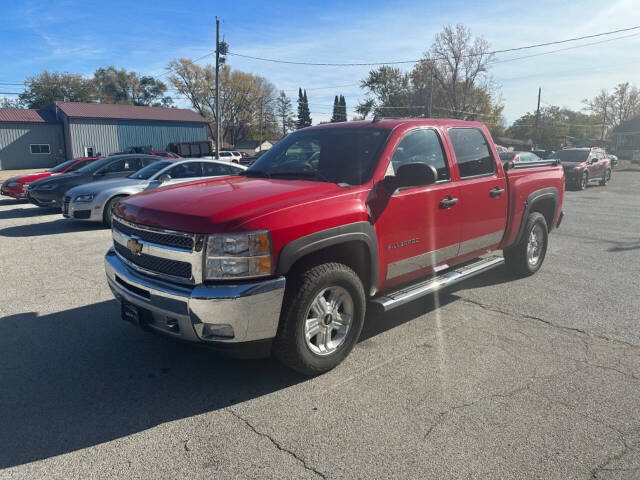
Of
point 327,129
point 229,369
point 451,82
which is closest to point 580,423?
point 229,369

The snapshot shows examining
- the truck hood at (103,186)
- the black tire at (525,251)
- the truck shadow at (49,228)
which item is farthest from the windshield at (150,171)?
the black tire at (525,251)

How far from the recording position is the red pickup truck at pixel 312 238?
3148 millimetres

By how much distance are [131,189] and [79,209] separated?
3.69ft

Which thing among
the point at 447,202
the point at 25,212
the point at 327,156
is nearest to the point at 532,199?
the point at 447,202

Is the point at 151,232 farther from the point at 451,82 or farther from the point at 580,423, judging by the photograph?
the point at 451,82

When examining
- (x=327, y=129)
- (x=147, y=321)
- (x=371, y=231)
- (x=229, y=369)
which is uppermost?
(x=327, y=129)

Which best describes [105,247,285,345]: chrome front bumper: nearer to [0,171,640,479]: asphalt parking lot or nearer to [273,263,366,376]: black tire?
[273,263,366,376]: black tire

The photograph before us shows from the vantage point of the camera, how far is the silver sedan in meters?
10.1

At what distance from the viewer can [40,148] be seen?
1709 inches

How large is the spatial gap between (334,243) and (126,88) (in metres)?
88.1

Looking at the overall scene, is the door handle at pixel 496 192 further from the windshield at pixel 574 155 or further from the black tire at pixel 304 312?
the windshield at pixel 574 155

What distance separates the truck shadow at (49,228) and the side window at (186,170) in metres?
1.98

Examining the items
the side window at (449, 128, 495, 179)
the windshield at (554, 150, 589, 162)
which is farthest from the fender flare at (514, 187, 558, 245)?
the windshield at (554, 150, 589, 162)

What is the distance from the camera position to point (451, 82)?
55406mm
